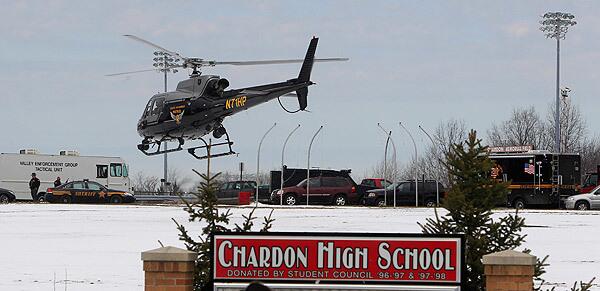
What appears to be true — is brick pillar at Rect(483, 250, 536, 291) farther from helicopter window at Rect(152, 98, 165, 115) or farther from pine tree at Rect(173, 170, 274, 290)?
helicopter window at Rect(152, 98, 165, 115)

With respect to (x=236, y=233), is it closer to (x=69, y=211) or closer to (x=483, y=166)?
(x=483, y=166)

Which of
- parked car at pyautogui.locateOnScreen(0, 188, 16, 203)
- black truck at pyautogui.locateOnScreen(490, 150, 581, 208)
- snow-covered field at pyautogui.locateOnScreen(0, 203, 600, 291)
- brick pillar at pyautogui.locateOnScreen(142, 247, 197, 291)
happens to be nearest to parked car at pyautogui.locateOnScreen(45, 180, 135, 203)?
parked car at pyautogui.locateOnScreen(0, 188, 16, 203)

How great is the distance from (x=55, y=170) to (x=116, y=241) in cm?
3947

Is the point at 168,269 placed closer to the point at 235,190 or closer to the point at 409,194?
the point at 409,194

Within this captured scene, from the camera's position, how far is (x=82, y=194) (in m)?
52.4

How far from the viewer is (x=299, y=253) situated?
9203 mm

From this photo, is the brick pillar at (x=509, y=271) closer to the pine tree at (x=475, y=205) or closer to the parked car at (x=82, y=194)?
the pine tree at (x=475, y=205)

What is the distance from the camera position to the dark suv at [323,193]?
50562 millimetres

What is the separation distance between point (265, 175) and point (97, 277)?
126m

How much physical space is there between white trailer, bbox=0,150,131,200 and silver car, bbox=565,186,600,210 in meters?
25.7

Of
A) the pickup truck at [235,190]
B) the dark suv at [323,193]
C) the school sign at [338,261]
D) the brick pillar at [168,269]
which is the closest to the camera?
the school sign at [338,261]

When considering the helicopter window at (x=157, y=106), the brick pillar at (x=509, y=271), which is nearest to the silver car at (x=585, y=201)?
the helicopter window at (x=157, y=106)

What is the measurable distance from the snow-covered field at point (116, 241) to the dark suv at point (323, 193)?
14397mm

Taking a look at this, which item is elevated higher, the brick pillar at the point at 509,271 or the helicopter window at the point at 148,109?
the helicopter window at the point at 148,109
